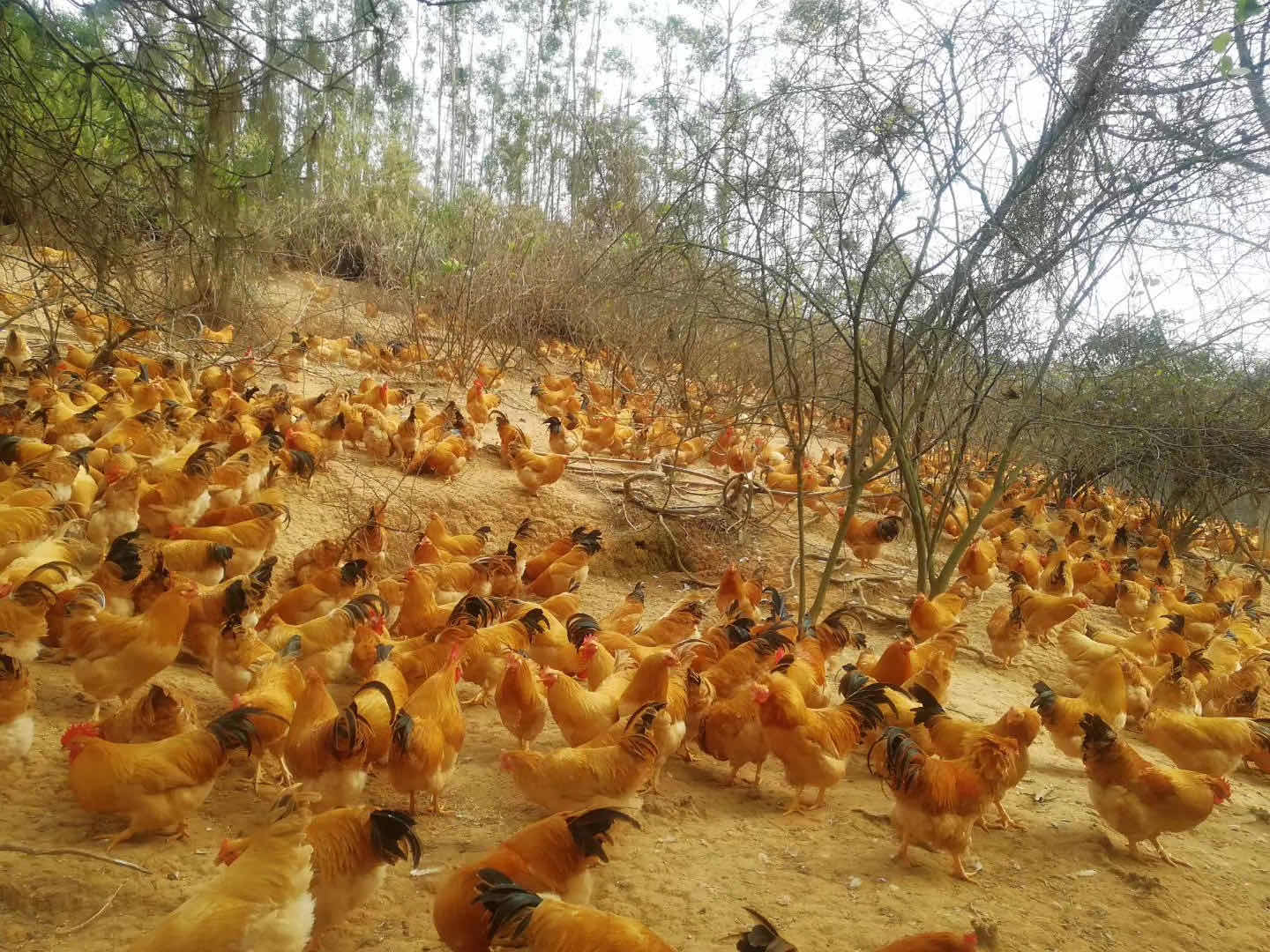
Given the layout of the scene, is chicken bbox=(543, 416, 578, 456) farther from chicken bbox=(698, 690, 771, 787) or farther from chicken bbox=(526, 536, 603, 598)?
chicken bbox=(698, 690, 771, 787)

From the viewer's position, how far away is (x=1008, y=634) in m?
7.48

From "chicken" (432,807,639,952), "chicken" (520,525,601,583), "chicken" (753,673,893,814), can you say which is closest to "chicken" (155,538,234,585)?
"chicken" (520,525,601,583)

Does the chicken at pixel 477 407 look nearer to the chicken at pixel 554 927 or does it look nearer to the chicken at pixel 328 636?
the chicken at pixel 328 636

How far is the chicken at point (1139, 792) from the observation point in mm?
4148

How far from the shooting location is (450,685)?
4.31 metres

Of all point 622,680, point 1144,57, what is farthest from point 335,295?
point 1144,57

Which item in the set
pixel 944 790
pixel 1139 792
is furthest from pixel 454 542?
pixel 1139 792

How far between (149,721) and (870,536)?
24.4 ft

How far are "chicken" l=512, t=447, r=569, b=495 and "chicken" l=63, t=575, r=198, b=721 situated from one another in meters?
5.21

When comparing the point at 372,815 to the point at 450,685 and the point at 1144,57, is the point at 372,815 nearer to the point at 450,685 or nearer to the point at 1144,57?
the point at 450,685

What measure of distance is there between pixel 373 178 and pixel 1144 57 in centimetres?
1935

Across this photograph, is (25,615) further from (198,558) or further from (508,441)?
(508,441)

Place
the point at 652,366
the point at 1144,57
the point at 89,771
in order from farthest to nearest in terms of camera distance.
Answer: the point at 652,366 < the point at 1144,57 < the point at 89,771

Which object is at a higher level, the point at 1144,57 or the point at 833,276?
the point at 1144,57
